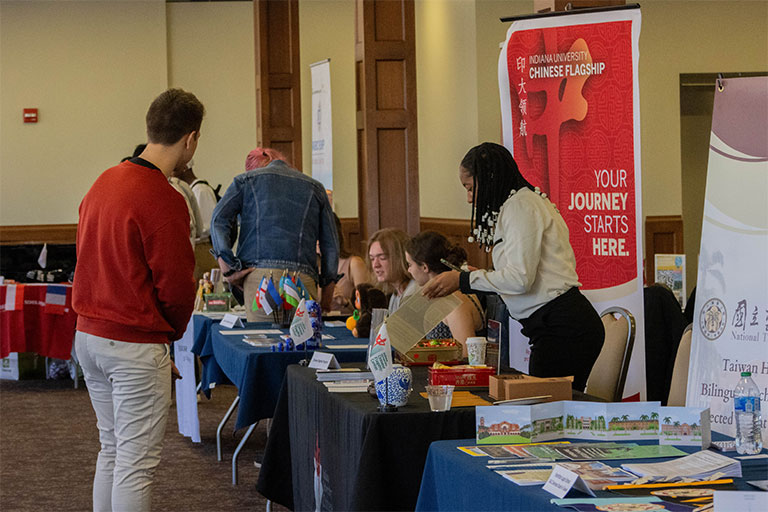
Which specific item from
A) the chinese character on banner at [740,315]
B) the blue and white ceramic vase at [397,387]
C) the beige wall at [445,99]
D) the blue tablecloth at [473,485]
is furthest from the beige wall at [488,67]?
the blue tablecloth at [473,485]

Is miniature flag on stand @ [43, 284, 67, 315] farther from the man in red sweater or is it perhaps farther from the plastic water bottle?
the plastic water bottle

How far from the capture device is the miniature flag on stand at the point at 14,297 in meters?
7.36

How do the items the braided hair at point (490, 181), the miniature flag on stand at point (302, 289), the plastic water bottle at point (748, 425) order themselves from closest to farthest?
the plastic water bottle at point (748, 425) < the braided hair at point (490, 181) < the miniature flag on stand at point (302, 289)

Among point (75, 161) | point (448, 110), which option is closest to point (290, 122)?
point (448, 110)

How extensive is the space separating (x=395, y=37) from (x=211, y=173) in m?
5.61

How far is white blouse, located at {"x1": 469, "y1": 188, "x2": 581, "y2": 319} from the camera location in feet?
10.3

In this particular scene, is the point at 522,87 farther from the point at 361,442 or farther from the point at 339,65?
the point at 339,65

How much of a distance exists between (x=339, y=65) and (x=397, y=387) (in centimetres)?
955

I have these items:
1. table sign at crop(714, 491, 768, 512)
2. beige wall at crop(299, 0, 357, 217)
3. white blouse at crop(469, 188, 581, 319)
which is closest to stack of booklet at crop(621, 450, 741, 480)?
table sign at crop(714, 491, 768, 512)

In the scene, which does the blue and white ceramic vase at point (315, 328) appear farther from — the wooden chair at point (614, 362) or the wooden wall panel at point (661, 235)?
the wooden wall panel at point (661, 235)

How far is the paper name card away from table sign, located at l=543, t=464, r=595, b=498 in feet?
1.56

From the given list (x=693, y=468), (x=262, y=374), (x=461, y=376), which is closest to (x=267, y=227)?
(x=262, y=374)

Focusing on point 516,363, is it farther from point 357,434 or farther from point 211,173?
point 211,173

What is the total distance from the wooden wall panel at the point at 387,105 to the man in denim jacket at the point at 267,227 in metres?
1.87
